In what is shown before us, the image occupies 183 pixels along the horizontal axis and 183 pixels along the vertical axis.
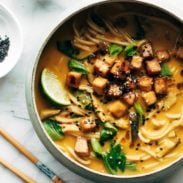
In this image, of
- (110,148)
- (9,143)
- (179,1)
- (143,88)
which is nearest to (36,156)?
(9,143)

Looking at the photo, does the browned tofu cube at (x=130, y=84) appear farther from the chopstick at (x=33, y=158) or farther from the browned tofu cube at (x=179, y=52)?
the chopstick at (x=33, y=158)

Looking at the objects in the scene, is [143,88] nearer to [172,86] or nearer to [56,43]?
[172,86]

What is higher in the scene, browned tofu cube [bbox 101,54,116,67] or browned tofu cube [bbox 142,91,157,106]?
browned tofu cube [bbox 101,54,116,67]

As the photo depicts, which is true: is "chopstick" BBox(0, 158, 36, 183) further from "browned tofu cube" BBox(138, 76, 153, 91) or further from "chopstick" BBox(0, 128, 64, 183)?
"browned tofu cube" BBox(138, 76, 153, 91)

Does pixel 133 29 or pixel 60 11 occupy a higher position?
pixel 60 11

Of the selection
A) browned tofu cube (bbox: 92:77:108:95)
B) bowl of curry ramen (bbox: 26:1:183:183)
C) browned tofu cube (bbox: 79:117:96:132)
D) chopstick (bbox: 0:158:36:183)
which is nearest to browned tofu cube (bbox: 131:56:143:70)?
bowl of curry ramen (bbox: 26:1:183:183)

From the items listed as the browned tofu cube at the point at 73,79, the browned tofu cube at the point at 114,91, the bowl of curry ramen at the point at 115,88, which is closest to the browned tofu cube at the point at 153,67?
the bowl of curry ramen at the point at 115,88
